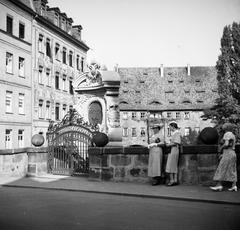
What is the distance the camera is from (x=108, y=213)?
253 inches

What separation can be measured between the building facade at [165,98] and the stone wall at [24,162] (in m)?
43.7

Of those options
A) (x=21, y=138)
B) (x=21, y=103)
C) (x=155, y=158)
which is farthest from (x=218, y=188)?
(x=21, y=103)

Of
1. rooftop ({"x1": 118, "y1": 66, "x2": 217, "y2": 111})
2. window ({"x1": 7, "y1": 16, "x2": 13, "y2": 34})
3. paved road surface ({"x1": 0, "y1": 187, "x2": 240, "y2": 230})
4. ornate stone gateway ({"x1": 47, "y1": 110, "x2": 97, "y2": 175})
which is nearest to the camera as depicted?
paved road surface ({"x1": 0, "y1": 187, "x2": 240, "y2": 230})

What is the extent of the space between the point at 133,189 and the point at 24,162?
514 centimetres

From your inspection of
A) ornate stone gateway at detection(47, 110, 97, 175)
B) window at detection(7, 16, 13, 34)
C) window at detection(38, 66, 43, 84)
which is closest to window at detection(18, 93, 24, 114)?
window at detection(38, 66, 43, 84)

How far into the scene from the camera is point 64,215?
20.4ft

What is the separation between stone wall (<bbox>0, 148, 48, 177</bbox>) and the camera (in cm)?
1245

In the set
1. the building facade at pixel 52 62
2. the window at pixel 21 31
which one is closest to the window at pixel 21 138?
the building facade at pixel 52 62

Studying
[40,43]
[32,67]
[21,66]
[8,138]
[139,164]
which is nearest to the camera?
[139,164]

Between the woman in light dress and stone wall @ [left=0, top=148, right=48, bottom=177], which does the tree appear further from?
the woman in light dress

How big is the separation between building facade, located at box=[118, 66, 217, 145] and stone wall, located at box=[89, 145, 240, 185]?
149 feet

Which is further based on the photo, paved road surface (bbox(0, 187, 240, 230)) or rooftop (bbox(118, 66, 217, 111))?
rooftop (bbox(118, 66, 217, 111))

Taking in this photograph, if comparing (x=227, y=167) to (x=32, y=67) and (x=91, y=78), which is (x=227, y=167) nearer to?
(x=91, y=78)

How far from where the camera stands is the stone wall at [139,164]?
30.8 ft
